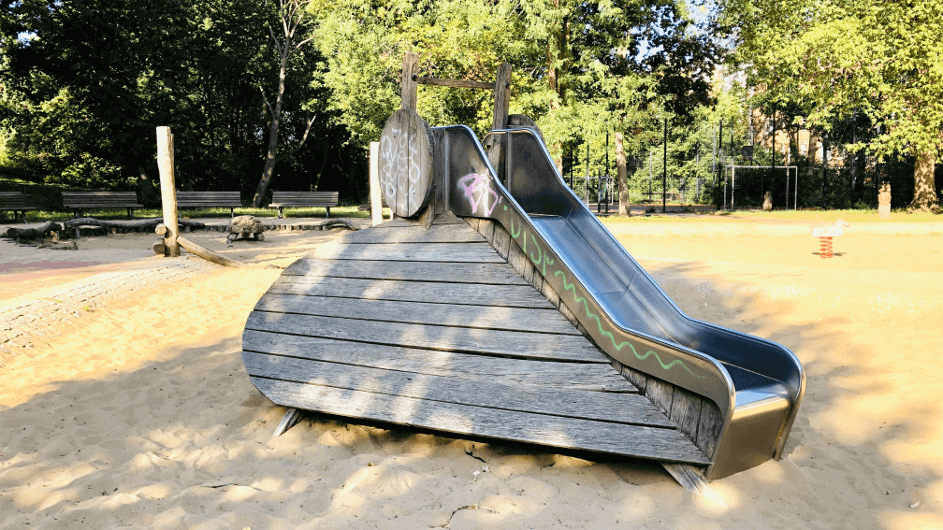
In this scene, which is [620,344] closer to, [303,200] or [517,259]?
[517,259]

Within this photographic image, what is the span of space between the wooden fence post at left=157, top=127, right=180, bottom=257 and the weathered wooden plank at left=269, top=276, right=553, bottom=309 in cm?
686

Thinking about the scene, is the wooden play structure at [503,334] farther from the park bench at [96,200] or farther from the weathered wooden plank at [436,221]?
the park bench at [96,200]

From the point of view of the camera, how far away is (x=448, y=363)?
132 inches

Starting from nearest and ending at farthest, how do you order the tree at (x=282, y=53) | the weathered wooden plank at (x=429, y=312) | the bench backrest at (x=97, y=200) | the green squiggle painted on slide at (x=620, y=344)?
1. the green squiggle painted on slide at (x=620, y=344)
2. the weathered wooden plank at (x=429, y=312)
3. the bench backrest at (x=97, y=200)
4. the tree at (x=282, y=53)

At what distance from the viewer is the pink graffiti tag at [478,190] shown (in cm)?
346

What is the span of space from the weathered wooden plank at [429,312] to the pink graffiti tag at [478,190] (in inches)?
21.7

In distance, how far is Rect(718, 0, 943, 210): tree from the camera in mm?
16141

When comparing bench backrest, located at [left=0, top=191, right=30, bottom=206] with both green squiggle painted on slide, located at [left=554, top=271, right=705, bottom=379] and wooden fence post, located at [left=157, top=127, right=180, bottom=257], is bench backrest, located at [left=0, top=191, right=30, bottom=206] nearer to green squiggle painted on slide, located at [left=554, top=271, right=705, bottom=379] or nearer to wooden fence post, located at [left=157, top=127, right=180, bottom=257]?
wooden fence post, located at [left=157, top=127, right=180, bottom=257]

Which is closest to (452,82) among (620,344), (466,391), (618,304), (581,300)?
(618,304)

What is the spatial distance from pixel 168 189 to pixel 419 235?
7772 millimetres

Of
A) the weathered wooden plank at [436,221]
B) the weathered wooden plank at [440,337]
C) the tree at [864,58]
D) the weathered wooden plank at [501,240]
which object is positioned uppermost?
the tree at [864,58]

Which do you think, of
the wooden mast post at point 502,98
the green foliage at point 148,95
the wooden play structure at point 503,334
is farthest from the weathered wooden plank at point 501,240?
the green foliage at point 148,95

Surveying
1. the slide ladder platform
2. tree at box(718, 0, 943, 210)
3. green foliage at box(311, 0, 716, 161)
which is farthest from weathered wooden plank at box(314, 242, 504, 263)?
tree at box(718, 0, 943, 210)

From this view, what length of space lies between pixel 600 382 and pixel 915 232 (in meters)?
14.0
